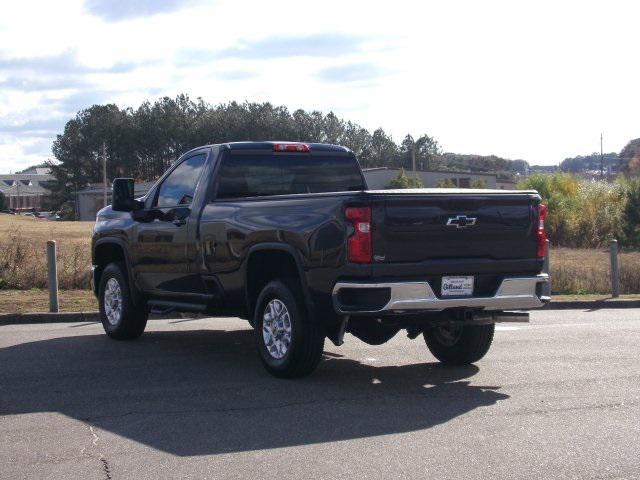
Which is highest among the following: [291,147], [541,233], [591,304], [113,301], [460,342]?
[291,147]

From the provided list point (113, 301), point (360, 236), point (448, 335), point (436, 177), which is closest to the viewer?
point (360, 236)

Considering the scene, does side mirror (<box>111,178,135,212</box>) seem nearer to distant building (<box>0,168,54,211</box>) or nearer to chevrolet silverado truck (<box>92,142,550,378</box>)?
chevrolet silverado truck (<box>92,142,550,378</box>)

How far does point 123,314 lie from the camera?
11805 millimetres

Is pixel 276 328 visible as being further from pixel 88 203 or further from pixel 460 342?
pixel 88 203

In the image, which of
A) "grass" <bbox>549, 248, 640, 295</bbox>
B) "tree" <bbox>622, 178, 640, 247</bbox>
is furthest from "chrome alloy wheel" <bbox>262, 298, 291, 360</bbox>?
"tree" <bbox>622, 178, 640, 247</bbox>

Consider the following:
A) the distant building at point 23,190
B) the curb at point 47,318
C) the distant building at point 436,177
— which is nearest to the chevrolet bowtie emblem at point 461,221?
the curb at point 47,318

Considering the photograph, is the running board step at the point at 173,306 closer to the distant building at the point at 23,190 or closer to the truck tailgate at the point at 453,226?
the truck tailgate at the point at 453,226

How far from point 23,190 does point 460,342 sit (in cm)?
16086

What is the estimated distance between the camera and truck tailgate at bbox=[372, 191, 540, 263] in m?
8.35

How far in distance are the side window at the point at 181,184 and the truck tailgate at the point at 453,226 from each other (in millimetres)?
3055

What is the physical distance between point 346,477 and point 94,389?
352 cm

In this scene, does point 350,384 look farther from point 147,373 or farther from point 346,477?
point 346,477

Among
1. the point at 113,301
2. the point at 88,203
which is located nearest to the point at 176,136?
the point at 88,203

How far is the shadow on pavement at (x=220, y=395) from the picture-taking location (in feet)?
23.6
